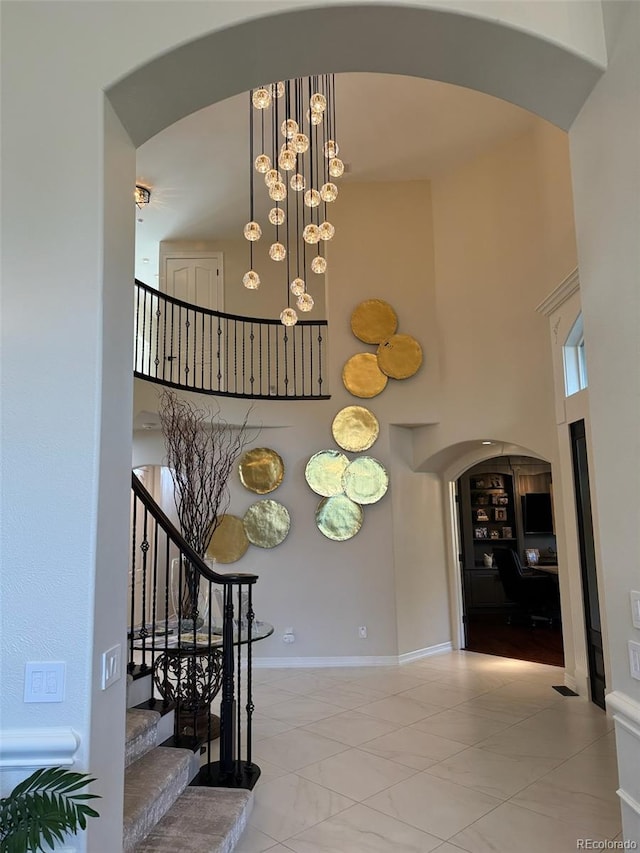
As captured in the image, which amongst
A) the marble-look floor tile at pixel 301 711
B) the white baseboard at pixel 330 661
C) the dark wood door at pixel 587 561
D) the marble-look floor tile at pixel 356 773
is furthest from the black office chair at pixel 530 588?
the marble-look floor tile at pixel 356 773

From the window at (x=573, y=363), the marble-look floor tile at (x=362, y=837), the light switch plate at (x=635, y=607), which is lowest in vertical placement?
the marble-look floor tile at (x=362, y=837)

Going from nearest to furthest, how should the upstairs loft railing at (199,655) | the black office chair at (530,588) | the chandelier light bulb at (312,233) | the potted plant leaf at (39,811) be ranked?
the potted plant leaf at (39,811)
the upstairs loft railing at (199,655)
the chandelier light bulb at (312,233)
the black office chair at (530,588)

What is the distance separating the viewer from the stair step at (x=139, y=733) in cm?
275

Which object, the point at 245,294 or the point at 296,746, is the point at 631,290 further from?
the point at 245,294

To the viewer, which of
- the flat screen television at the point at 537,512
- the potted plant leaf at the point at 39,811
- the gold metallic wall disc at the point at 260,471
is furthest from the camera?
the flat screen television at the point at 537,512

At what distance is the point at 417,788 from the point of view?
11.1ft

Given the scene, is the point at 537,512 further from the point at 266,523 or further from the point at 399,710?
the point at 399,710

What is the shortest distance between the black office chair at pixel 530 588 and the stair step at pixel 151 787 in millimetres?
6505

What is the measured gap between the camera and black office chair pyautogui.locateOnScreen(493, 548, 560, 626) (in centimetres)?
834

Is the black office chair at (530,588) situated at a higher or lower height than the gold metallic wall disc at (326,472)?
lower

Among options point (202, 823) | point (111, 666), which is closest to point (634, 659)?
point (111, 666)

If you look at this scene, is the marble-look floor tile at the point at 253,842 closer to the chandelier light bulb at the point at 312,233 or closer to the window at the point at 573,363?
the chandelier light bulb at the point at 312,233

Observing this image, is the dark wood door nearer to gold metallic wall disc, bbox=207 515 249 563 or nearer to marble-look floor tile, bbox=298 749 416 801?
marble-look floor tile, bbox=298 749 416 801

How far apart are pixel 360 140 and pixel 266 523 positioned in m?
4.53
